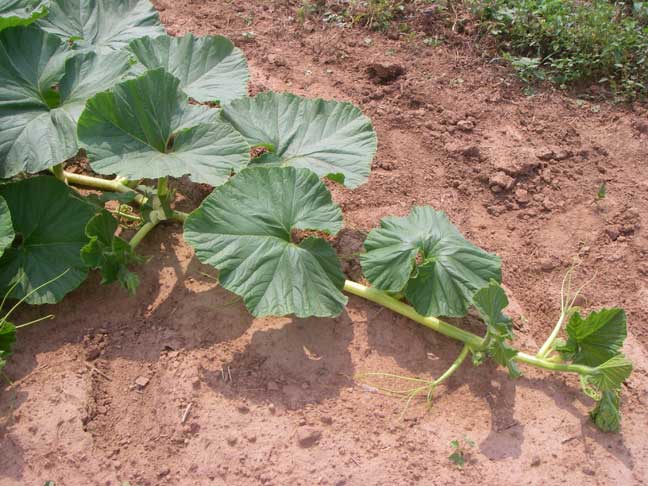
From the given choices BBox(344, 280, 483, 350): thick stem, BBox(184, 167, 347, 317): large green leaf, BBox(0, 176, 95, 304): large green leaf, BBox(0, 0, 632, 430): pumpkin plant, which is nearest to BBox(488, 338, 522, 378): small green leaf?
BBox(0, 0, 632, 430): pumpkin plant

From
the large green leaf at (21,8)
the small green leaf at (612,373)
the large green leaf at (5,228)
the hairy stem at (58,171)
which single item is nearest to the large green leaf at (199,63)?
the large green leaf at (21,8)

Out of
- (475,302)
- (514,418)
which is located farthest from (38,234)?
(514,418)

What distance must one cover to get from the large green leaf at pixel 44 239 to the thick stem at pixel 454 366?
167 centimetres

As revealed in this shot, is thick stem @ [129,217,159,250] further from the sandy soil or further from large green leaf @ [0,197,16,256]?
large green leaf @ [0,197,16,256]

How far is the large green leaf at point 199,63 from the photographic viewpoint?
3371mm

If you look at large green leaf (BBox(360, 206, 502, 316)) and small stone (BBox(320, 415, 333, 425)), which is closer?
small stone (BBox(320, 415, 333, 425))

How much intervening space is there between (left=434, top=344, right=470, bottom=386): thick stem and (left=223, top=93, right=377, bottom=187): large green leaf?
945mm

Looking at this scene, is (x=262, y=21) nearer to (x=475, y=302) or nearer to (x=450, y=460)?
(x=475, y=302)

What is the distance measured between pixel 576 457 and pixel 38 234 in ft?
8.44

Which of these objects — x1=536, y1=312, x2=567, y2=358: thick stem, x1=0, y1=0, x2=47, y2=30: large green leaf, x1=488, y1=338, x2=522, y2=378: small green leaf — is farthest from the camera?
x1=0, y1=0, x2=47, y2=30: large green leaf

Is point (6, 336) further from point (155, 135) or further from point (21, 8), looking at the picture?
point (21, 8)

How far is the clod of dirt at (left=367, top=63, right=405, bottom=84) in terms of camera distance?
4477 mm

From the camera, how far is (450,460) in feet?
8.66

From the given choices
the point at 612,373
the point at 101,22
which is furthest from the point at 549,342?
the point at 101,22
